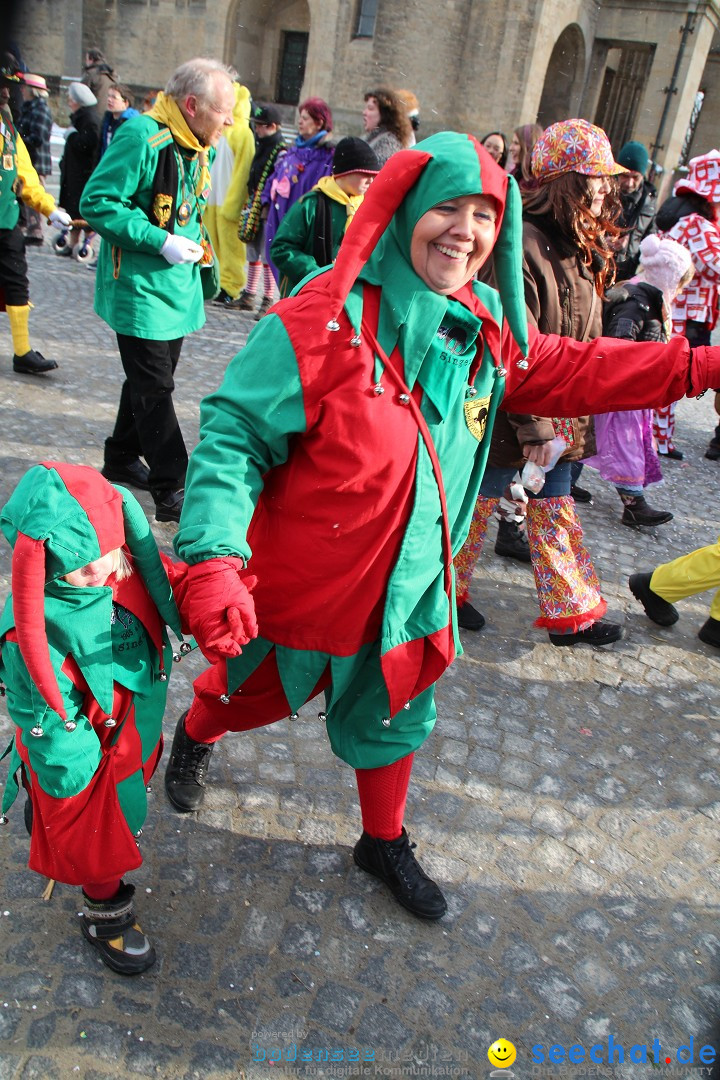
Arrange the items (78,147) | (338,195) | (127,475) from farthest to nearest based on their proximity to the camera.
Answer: (78,147) → (338,195) → (127,475)

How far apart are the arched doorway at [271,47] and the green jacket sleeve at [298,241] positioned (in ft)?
91.4

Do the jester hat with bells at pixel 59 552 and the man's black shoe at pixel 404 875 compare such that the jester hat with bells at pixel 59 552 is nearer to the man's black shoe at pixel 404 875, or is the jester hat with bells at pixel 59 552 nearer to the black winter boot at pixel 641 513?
the man's black shoe at pixel 404 875

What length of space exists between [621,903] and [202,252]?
3.35 m

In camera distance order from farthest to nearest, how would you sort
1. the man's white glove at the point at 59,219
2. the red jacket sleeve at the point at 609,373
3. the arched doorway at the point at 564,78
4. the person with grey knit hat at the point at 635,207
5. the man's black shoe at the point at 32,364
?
the arched doorway at the point at 564,78 → the person with grey knit hat at the point at 635,207 → the man's black shoe at the point at 32,364 → the man's white glove at the point at 59,219 → the red jacket sleeve at the point at 609,373

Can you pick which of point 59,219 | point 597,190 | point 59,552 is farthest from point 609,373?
point 59,219

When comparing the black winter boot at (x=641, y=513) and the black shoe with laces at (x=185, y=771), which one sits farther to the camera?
the black winter boot at (x=641, y=513)

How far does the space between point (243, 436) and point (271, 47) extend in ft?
116

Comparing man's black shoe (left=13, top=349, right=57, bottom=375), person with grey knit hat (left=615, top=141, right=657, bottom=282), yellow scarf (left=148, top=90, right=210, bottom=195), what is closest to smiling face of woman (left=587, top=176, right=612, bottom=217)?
yellow scarf (left=148, top=90, right=210, bottom=195)

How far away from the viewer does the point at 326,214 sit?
5434mm

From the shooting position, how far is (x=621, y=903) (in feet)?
→ 8.93

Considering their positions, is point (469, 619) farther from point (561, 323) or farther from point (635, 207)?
point (635, 207)

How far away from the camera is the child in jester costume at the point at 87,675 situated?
1852 mm

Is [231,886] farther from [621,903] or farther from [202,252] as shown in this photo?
[202,252]

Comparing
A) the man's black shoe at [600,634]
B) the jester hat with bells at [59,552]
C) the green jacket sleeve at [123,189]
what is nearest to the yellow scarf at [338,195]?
the green jacket sleeve at [123,189]
